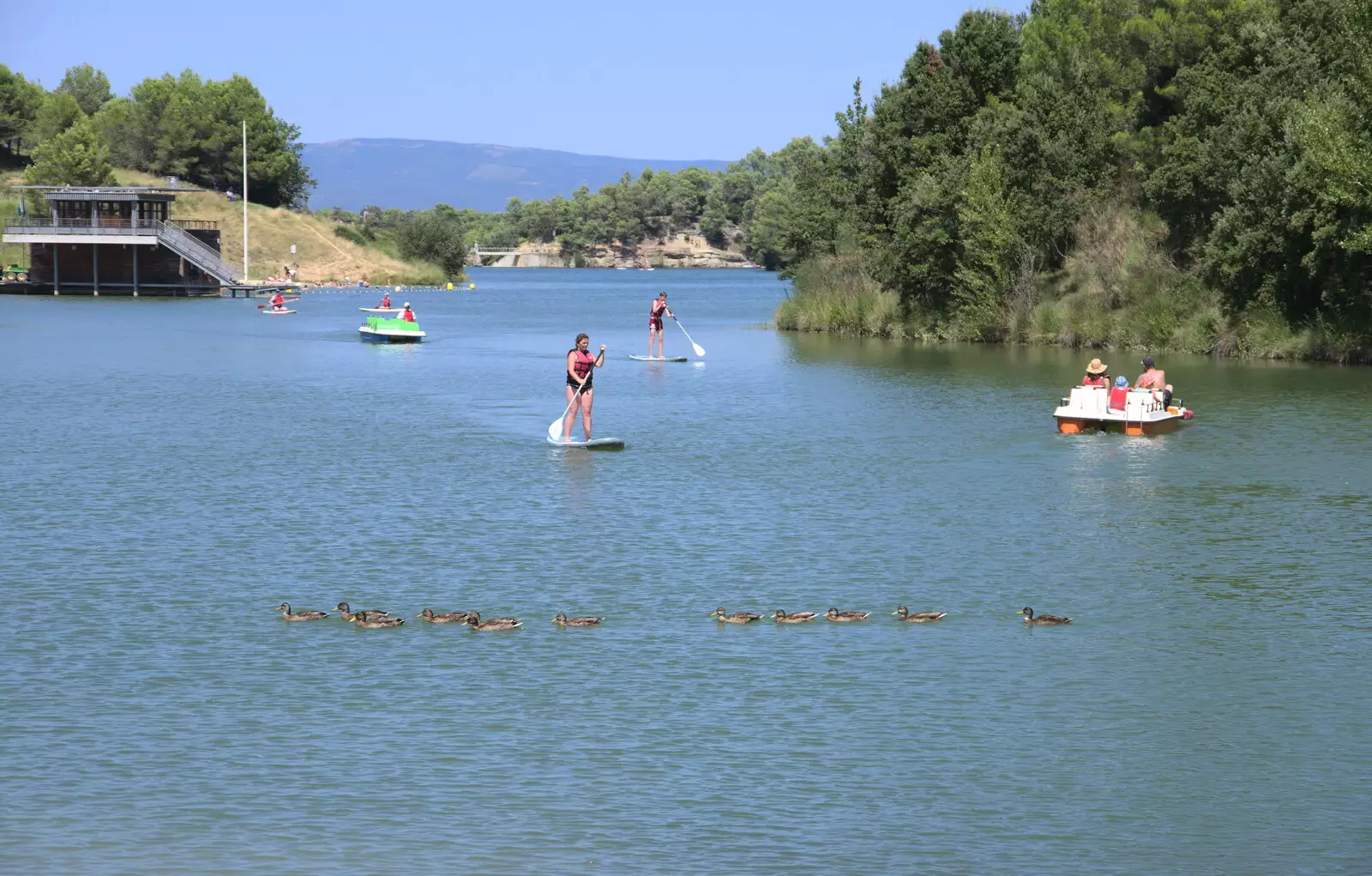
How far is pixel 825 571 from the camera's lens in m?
21.4

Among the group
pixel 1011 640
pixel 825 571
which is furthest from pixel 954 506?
pixel 1011 640

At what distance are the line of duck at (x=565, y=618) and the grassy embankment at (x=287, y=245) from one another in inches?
5453

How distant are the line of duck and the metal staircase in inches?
4123

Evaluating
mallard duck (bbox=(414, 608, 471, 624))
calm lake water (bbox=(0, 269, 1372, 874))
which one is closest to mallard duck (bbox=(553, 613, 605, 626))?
calm lake water (bbox=(0, 269, 1372, 874))

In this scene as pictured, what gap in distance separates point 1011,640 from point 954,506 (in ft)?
29.6

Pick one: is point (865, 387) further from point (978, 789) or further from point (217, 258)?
point (217, 258)

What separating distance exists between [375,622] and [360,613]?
0.73 ft

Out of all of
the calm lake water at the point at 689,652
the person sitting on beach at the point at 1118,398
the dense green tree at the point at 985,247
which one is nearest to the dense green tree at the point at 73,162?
the dense green tree at the point at 985,247

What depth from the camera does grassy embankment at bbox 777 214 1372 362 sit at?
2135 inches

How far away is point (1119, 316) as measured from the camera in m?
61.0

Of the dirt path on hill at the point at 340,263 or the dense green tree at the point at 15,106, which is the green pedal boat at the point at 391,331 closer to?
the dirt path on hill at the point at 340,263

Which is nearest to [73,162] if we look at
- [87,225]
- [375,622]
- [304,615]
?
[87,225]

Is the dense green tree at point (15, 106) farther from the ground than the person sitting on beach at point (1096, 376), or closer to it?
farther from the ground

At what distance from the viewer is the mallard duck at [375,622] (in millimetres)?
17969
